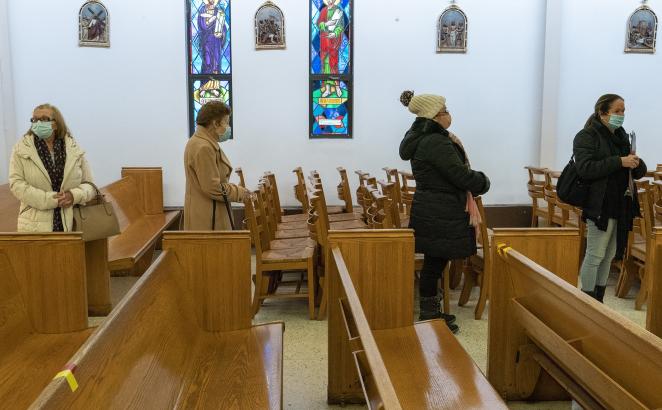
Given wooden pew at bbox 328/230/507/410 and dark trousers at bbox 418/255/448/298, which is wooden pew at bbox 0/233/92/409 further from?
dark trousers at bbox 418/255/448/298

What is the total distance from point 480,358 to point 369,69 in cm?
414

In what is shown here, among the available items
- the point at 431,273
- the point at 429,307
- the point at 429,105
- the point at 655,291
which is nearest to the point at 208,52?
the point at 429,105

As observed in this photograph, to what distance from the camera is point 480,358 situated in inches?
148

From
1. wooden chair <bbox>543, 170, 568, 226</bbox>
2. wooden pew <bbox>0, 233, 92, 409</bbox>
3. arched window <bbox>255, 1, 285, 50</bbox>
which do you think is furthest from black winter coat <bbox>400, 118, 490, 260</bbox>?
arched window <bbox>255, 1, 285, 50</bbox>

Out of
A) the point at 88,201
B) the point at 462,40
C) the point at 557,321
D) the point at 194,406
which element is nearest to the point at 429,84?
the point at 462,40

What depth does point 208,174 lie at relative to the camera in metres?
3.94

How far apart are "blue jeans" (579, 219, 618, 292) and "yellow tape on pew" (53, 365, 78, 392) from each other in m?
3.26

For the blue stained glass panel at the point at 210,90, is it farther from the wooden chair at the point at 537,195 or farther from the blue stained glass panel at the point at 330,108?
the wooden chair at the point at 537,195

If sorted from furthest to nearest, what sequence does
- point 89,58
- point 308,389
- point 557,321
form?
point 89,58 → point 308,389 → point 557,321

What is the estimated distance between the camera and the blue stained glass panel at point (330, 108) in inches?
280

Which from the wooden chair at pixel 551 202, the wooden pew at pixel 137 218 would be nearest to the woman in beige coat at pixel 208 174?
the wooden pew at pixel 137 218

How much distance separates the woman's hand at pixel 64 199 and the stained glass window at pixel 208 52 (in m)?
3.36

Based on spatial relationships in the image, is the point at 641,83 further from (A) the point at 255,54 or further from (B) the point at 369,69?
(A) the point at 255,54

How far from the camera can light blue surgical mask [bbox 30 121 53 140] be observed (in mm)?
3672
